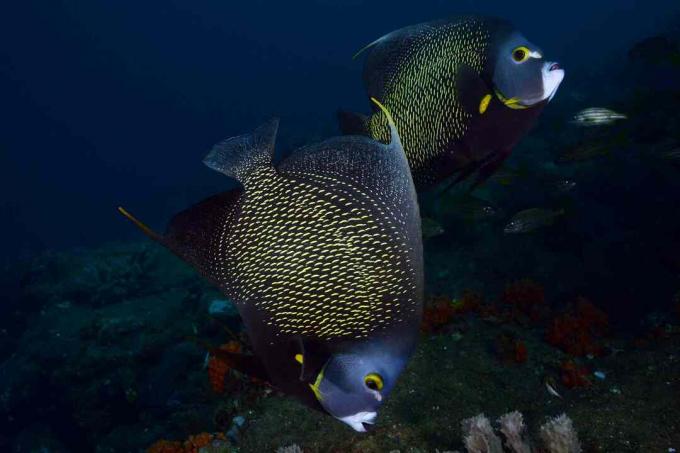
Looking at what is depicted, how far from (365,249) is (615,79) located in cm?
2435

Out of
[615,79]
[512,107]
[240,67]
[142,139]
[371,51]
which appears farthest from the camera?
[240,67]

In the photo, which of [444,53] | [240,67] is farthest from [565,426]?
[240,67]

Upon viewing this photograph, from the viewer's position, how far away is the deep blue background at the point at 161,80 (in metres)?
42.5

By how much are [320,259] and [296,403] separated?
3.85 meters

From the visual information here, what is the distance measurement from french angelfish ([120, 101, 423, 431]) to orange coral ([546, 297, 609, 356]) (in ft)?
15.5

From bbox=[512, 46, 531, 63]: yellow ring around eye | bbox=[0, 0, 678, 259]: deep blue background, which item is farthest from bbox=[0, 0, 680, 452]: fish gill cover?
bbox=[0, 0, 678, 259]: deep blue background

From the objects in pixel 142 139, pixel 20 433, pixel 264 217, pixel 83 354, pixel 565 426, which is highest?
pixel 264 217

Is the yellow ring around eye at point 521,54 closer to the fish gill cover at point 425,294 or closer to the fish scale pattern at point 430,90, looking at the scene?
the fish gill cover at point 425,294

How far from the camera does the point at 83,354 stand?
9.62 metres

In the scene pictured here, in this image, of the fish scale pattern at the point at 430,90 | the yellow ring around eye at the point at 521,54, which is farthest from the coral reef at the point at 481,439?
the yellow ring around eye at the point at 521,54

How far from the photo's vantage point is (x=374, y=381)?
53.9 inches

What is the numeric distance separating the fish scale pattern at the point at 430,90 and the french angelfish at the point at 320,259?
0.42 m

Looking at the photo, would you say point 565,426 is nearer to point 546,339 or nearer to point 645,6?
point 546,339

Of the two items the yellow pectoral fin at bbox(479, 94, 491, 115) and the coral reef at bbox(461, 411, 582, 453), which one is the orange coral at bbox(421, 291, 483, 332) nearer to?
the coral reef at bbox(461, 411, 582, 453)
